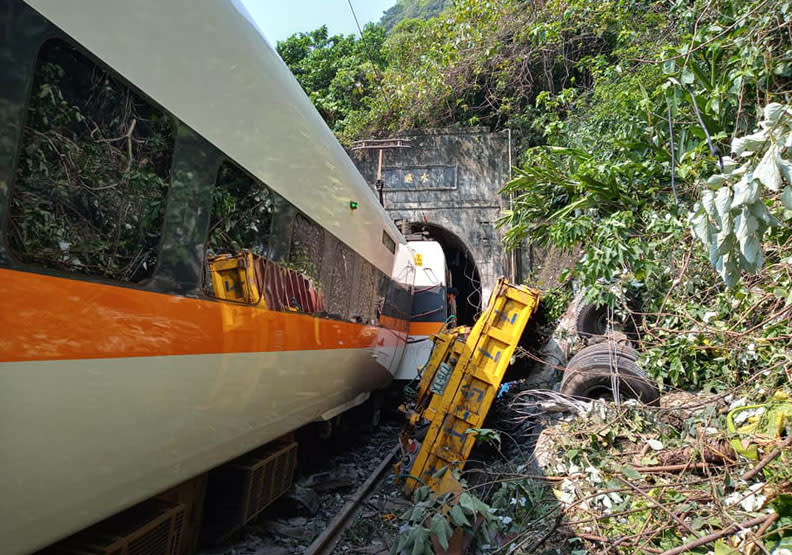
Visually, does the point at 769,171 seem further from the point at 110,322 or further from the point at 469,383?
the point at 469,383

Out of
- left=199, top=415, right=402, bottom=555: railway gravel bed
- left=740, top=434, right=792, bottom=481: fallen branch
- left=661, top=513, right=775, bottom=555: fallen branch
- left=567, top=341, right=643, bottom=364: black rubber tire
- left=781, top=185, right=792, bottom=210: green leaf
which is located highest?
left=781, top=185, right=792, bottom=210: green leaf

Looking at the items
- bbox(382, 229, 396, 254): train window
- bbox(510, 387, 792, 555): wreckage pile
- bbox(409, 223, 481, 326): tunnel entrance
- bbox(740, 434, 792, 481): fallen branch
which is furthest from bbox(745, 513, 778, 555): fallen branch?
bbox(409, 223, 481, 326): tunnel entrance

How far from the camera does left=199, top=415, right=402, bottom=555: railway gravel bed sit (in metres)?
3.88

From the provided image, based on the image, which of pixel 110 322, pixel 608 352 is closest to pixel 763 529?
pixel 110 322

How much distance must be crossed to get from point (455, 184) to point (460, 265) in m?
3.11

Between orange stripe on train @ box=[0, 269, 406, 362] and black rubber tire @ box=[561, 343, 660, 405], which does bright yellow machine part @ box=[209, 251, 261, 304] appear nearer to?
orange stripe on train @ box=[0, 269, 406, 362]

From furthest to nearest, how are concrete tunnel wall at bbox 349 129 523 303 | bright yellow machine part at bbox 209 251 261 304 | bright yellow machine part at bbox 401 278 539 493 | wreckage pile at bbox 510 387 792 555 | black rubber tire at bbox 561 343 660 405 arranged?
concrete tunnel wall at bbox 349 129 523 303
bright yellow machine part at bbox 401 278 539 493
black rubber tire at bbox 561 343 660 405
bright yellow machine part at bbox 209 251 261 304
wreckage pile at bbox 510 387 792 555

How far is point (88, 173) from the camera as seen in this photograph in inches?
68.7

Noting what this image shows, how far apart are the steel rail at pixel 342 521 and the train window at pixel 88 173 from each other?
9.15 ft

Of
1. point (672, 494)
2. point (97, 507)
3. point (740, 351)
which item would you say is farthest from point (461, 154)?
point (97, 507)

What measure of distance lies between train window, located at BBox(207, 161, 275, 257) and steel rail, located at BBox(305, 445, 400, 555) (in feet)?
7.71

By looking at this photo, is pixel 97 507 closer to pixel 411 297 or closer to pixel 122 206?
pixel 122 206

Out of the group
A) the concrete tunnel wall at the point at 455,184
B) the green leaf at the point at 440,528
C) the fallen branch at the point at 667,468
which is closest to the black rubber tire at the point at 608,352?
the fallen branch at the point at 667,468

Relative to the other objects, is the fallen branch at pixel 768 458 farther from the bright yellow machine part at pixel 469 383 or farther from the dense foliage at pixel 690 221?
the bright yellow machine part at pixel 469 383
